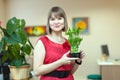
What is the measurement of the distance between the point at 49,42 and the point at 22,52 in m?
1.22

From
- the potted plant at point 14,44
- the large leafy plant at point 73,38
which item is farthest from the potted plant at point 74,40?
the potted plant at point 14,44

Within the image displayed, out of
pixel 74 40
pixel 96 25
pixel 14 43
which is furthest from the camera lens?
pixel 96 25

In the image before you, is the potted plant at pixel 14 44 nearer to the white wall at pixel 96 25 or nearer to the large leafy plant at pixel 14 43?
the large leafy plant at pixel 14 43

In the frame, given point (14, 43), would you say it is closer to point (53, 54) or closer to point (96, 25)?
point (53, 54)

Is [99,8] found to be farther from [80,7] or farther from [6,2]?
[6,2]

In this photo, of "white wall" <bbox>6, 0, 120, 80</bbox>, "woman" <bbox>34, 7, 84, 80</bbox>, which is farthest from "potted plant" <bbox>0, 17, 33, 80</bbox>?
"white wall" <bbox>6, 0, 120, 80</bbox>

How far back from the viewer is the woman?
4.23 feet

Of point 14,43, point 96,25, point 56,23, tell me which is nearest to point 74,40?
point 56,23

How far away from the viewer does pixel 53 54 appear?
4.41 feet

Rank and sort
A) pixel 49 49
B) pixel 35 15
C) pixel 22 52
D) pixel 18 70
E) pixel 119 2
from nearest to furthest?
pixel 49 49 < pixel 18 70 < pixel 22 52 < pixel 119 2 < pixel 35 15

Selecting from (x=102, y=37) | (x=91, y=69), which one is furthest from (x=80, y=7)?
(x=91, y=69)

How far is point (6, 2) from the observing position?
5.34 metres

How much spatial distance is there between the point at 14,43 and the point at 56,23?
46.1 inches

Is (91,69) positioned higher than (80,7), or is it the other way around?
(80,7)
